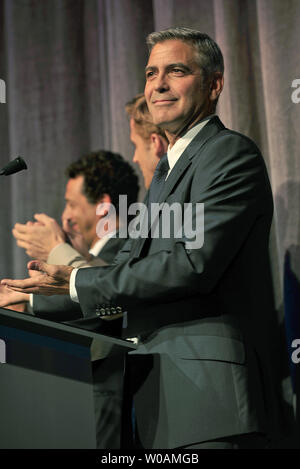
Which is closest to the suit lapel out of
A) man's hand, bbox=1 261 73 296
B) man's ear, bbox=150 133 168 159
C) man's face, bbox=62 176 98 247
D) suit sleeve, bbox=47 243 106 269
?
man's hand, bbox=1 261 73 296

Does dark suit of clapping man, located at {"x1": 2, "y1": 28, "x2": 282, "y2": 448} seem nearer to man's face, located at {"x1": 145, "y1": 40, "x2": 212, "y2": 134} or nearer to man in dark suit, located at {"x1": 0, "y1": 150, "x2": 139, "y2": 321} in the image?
man's face, located at {"x1": 145, "y1": 40, "x2": 212, "y2": 134}

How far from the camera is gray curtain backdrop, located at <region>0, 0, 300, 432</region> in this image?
9.77 feet

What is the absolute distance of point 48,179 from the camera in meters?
3.84

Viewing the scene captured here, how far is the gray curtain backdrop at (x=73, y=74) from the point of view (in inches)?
117

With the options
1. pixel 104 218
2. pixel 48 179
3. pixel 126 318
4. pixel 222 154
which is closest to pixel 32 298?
pixel 126 318

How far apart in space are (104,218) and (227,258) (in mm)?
1879

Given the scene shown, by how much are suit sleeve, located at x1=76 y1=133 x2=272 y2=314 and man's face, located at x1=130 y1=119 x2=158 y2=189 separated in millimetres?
1540

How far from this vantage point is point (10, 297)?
1801 millimetres

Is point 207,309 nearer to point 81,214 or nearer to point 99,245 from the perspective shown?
point 99,245

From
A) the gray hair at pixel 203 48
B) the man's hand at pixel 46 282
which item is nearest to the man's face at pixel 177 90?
the gray hair at pixel 203 48

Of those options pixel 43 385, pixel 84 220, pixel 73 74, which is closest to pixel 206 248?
pixel 43 385

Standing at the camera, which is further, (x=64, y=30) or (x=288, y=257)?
(x=64, y=30)

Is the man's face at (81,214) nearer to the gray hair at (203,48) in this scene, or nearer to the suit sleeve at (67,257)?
the suit sleeve at (67,257)
